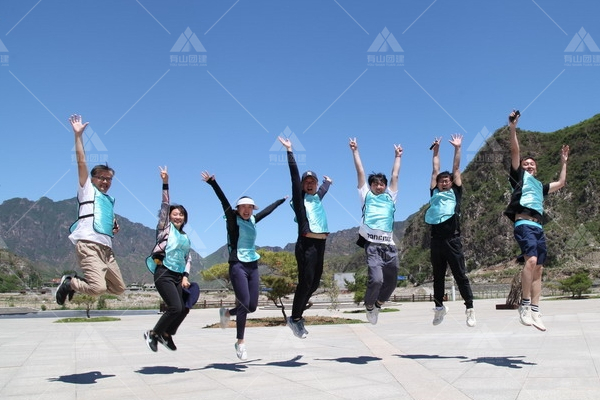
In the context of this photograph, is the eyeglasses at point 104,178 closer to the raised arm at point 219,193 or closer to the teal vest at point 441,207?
the raised arm at point 219,193

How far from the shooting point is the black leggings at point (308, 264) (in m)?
7.65

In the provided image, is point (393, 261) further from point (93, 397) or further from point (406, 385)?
point (93, 397)

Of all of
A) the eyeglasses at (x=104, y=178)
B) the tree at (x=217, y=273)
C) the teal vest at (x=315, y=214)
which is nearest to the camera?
the eyeglasses at (x=104, y=178)

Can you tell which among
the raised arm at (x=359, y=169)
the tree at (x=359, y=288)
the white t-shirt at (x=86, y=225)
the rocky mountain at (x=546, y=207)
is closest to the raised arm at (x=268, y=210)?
the raised arm at (x=359, y=169)

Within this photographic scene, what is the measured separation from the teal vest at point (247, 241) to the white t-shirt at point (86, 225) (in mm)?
1845

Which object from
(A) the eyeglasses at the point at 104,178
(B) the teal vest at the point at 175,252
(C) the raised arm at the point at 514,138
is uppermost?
(C) the raised arm at the point at 514,138

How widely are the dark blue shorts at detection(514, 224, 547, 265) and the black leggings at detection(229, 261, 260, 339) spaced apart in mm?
3894

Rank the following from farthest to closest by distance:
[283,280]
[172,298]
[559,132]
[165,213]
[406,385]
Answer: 1. [559,132]
2. [283,280]
3. [165,213]
4. [172,298]
5. [406,385]

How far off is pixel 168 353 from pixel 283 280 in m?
11.8

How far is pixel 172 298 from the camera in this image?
23.1ft

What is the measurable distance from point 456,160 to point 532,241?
1.80m

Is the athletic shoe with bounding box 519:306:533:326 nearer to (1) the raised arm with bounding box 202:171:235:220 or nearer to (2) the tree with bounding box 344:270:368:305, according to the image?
(1) the raised arm with bounding box 202:171:235:220

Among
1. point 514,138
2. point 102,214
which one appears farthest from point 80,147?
point 514,138

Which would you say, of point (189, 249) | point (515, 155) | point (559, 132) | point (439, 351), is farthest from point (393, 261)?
point (559, 132)
